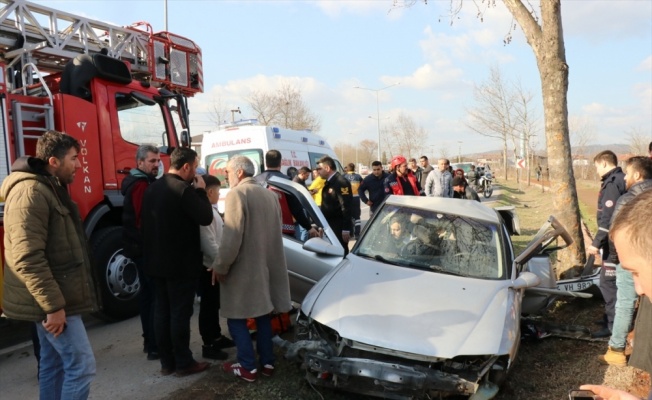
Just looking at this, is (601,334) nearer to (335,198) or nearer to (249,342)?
(249,342)

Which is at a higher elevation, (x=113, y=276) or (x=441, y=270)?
(x=441, y=270)

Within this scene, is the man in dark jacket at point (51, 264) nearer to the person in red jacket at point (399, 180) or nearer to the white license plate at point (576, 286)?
the white license plate at point (576, 286)

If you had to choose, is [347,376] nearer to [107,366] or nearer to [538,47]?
[107,366]

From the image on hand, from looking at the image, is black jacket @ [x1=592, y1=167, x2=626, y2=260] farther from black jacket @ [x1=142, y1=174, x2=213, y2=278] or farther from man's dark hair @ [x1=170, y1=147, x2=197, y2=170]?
man's dark hair @ [x1=170, y1=147, x2=197, y2=170]

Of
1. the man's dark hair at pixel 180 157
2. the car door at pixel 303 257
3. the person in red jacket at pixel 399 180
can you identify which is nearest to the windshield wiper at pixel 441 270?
the car door at pixel 303 257

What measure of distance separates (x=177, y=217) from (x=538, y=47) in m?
5.65

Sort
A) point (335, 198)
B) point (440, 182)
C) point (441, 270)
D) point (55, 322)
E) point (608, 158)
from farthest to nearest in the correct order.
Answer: point (440, 182)
point (335, 198)
point (608, 158)
point (441, 270)
point (55, 322)

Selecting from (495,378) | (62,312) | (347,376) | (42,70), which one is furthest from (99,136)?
(495,378)

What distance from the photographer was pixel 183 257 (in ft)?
13.1

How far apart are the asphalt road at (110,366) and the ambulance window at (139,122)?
232 centimetres

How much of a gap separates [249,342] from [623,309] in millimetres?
3288

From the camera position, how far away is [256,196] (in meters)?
4.00

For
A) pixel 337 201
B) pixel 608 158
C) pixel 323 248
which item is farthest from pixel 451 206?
pixel 337 201

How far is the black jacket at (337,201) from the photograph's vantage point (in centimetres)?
693
